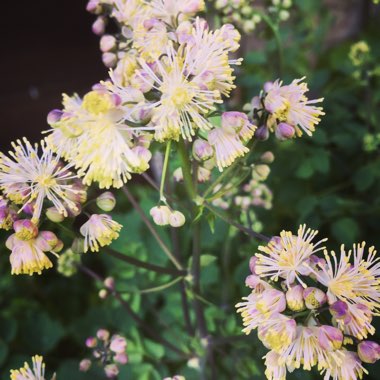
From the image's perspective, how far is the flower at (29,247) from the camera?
611 mm

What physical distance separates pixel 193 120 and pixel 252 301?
0.70 feet

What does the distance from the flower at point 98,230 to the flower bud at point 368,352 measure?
0.31 metres

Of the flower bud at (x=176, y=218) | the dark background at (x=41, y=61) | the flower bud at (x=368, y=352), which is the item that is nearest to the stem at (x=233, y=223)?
the flower bud at (x=176, y=218)

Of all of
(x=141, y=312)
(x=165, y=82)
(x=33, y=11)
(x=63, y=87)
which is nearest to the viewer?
(x=165, y=82)

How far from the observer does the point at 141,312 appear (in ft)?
3.31

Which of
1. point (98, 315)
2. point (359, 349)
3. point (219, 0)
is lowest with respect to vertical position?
point (359, 349)

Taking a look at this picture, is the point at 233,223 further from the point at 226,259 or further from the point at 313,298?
the point at 226,259

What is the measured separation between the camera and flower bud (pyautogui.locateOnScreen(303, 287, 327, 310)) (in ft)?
1.90

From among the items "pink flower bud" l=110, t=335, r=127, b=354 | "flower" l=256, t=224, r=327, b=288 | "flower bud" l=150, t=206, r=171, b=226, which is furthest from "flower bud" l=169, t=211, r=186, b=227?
"pink flower bud" l=110, t=335, r=127, b=354

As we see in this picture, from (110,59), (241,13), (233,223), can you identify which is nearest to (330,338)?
(233,223)

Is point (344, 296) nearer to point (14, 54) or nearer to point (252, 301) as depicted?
point (252, 301)

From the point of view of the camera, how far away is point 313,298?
1.90ft

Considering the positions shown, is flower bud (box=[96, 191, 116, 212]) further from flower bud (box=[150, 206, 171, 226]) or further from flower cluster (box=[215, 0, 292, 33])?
flower cluster (box=[215, 0, 292, 33])

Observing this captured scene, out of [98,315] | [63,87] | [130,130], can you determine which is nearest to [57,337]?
[98,315]
